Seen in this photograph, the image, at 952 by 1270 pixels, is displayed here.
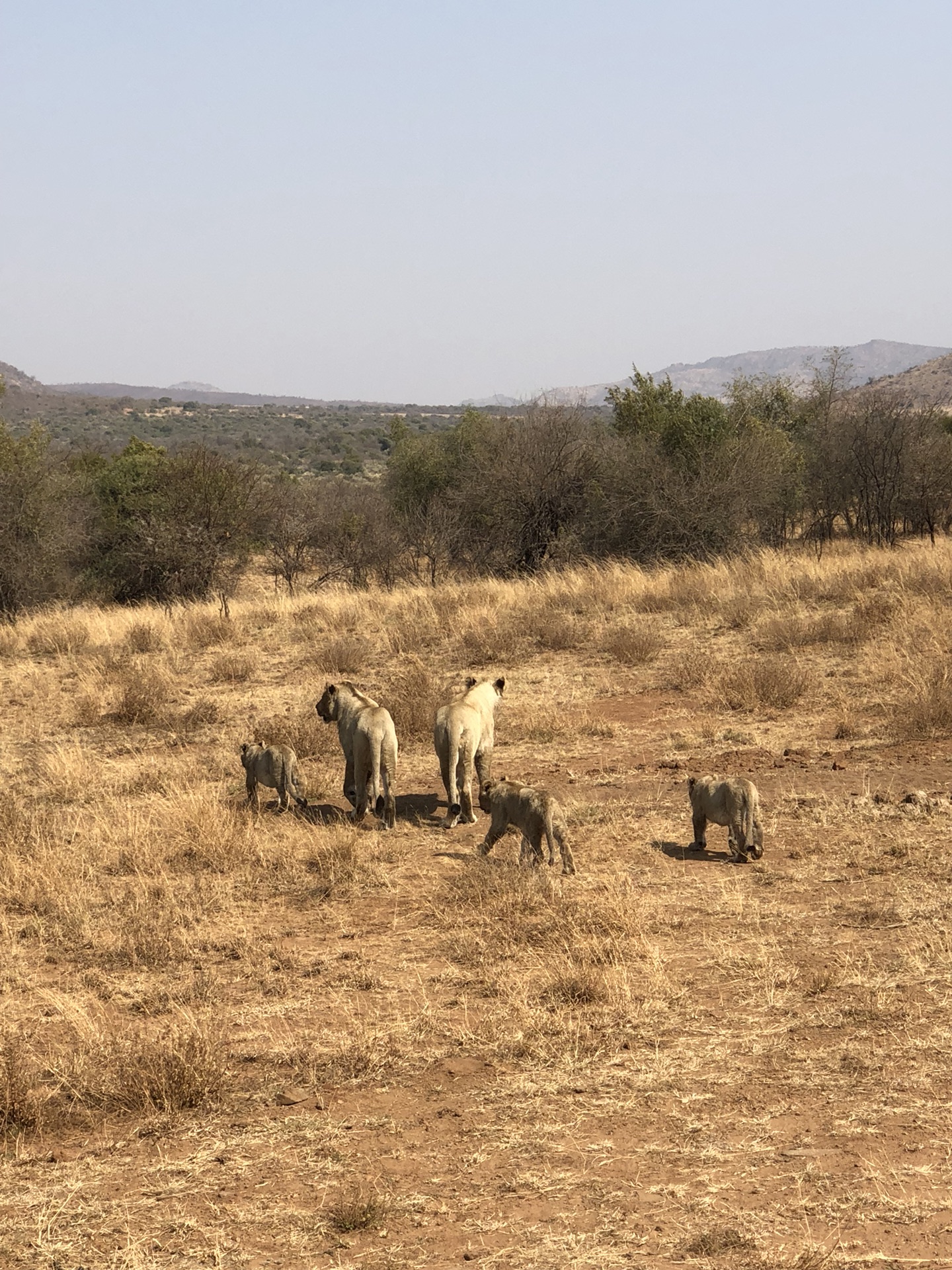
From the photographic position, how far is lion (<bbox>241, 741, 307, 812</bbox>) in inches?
346

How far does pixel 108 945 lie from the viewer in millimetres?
6410

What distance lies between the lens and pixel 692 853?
25.3 feet

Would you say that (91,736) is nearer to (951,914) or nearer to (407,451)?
(951,914)

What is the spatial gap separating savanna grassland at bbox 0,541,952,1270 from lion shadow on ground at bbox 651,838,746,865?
5 centimetres

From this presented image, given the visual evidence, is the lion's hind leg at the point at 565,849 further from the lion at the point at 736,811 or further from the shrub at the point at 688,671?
the shrub at the point at 688,671

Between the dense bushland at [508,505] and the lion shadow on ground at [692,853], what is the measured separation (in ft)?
44.3

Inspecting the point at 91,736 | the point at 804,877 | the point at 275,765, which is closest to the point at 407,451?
the point at 91,736

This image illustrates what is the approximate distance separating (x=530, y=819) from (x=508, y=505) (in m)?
17.1

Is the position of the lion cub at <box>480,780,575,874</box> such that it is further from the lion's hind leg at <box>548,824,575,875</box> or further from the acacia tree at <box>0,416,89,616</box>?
the acacia tree at <box>0,416,89,616</box>

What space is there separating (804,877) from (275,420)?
94476 millimetres

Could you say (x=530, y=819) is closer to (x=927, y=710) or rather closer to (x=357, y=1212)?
(x=357, y=1212)

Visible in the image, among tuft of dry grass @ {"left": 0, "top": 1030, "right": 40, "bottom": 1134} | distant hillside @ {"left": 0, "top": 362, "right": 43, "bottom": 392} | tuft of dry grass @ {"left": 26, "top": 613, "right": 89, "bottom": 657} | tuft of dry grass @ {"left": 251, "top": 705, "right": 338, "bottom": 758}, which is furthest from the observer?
distant hillside @ {"left": 0, "top": 362, "right": 43, "bottom": 392}

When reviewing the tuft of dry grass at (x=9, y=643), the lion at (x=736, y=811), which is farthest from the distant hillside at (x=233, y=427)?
the lion at (x=736, y=811)

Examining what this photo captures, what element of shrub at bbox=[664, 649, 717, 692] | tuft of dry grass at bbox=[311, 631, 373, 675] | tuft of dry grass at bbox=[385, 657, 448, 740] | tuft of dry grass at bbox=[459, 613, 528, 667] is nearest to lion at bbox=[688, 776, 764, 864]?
tuft of dry grass at bbox=[385, 657, 448, 740]
